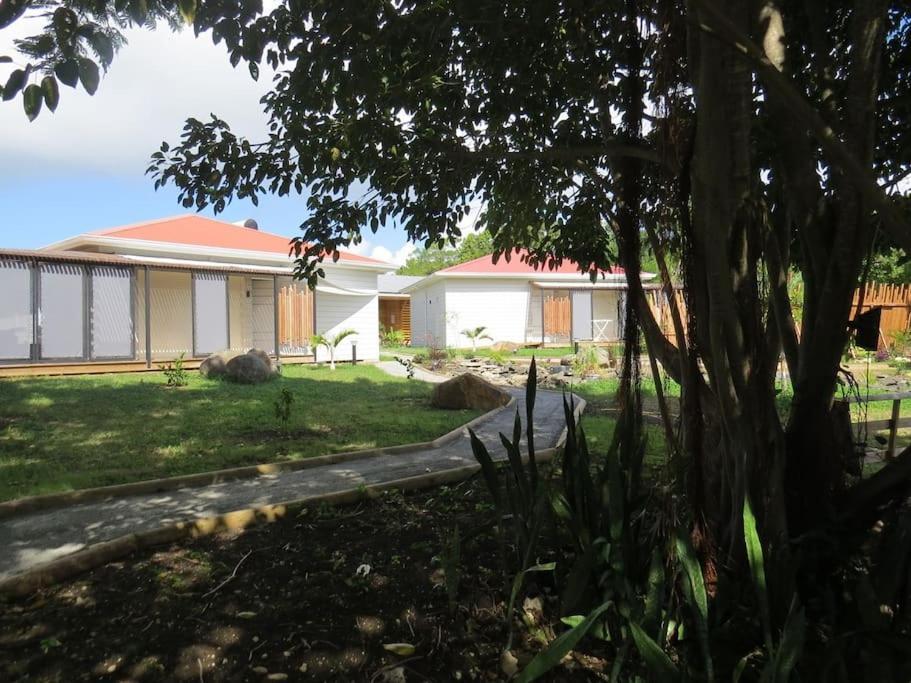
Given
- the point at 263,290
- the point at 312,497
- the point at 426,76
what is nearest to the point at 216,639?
the point at 312,497

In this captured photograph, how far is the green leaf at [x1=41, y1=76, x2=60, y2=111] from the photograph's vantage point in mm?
1646

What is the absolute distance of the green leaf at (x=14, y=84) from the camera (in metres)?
1.58

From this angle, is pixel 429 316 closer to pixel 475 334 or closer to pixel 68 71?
pixel 475 334

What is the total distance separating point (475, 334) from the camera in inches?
932

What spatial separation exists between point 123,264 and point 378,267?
7739mm

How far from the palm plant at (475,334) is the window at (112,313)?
11.9 m

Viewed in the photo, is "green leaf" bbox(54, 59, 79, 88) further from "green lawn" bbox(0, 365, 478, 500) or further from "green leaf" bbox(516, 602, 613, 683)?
"green lawn" bbox(0, 365, 478, 500)

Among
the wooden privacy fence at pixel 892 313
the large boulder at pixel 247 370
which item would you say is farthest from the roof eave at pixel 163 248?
the wooden privacy fence at pixel 892 313

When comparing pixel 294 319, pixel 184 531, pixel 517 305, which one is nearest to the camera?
pixel 184 531

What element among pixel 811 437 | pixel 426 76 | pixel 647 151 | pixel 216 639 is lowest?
pixel 216 639

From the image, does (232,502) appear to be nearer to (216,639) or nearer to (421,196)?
(216,639)

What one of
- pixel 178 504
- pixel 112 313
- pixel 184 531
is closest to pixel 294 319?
pixel 112 313

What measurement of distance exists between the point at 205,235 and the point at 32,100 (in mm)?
17804

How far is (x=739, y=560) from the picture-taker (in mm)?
2311
